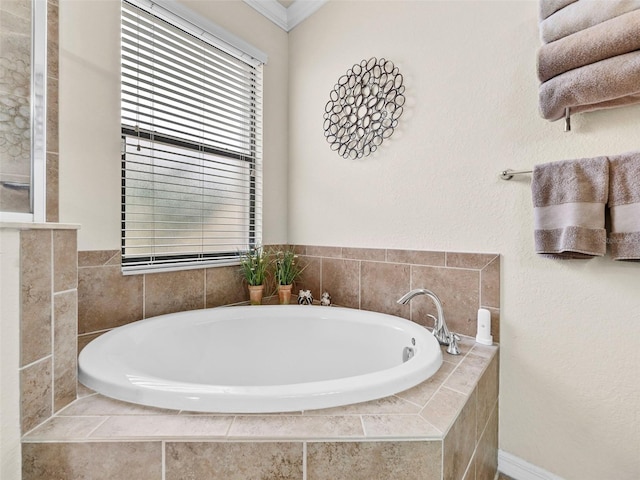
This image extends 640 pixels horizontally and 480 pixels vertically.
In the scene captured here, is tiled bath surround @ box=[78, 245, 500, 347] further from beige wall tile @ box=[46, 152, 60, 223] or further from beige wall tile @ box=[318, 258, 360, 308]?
beige wall tile @ box=[46, 152, 60, 223]

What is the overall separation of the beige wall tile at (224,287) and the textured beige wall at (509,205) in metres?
0.77

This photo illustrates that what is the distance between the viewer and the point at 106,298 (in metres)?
1.44

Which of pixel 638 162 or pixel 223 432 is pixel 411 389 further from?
pixel 638 162

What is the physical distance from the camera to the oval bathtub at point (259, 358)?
0.83 metres

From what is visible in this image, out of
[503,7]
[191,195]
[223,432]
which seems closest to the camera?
[223,432]

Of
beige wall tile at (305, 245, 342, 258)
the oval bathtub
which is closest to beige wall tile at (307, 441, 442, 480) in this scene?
the oval bathtub

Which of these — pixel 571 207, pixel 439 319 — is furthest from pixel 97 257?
pixel 571 207

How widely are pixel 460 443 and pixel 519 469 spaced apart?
2.53 ft

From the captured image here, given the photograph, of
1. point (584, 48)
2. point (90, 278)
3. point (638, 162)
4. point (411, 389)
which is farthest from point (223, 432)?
point (584, 48)

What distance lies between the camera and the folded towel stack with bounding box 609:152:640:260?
1037mm

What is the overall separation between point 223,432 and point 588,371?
53.8 inches

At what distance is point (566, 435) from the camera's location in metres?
1.25

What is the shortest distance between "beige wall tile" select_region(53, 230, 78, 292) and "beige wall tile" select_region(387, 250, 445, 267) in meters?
1.43

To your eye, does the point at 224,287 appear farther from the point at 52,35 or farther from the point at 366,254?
the point at 52,35
